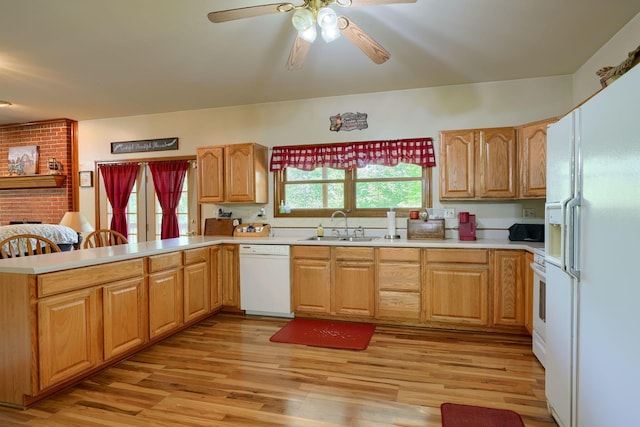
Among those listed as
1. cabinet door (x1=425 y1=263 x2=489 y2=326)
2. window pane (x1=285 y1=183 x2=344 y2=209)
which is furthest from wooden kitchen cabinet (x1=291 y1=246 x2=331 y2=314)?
cabinet door (x1=425 y1=263 x2=489 y2=326)

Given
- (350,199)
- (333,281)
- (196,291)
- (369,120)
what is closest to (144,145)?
(196,291)

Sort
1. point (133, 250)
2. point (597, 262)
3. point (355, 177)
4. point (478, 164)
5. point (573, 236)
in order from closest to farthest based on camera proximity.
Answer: point (597, 262) < point (573, 236) < point (133, 250) < point (478, 164) < point (355, 177)

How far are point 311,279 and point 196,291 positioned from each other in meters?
1.19

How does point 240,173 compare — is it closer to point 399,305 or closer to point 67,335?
point 399,305

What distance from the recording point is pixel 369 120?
4277 mm

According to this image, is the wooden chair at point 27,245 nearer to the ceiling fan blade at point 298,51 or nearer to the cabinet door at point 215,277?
the cabinet door at point 215,277

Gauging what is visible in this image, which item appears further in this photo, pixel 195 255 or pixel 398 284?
pixel 195 255

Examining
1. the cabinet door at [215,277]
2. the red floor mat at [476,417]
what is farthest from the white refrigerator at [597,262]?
the cabinet door at [215,277]

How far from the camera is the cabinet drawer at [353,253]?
3654mm

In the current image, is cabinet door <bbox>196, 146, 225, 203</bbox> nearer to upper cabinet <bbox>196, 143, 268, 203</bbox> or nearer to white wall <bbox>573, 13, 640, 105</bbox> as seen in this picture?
upper cabinet <bbox>196, 143, 268, 203</bbox>

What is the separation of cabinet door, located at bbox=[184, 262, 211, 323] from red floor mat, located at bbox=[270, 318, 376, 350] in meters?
0.89

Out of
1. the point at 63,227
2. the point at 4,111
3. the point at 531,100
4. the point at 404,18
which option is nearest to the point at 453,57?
the point at 404,18

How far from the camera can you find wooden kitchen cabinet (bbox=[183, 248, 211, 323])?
3521 millimetres

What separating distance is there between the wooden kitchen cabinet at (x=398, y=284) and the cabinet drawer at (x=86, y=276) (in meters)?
2.20
